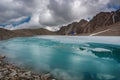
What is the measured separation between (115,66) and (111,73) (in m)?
2.50

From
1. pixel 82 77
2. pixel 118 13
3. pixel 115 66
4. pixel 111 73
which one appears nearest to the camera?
pixel 82 77

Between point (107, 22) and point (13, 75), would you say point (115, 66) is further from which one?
point (107, 22)

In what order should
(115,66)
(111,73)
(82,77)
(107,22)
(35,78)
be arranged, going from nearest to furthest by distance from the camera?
(35,78) < (82,77) < (111,73) < (115,66) < (107,22)

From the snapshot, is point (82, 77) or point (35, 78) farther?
point (82, 77)

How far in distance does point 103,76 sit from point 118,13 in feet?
559

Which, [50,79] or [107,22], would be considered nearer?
[50,79]

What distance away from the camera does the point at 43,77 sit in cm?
1099

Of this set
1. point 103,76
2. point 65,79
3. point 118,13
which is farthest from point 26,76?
point 118,13

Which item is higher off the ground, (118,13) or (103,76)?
(118,13)

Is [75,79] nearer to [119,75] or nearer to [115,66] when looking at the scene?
[119,75]

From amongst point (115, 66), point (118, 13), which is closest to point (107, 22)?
point (118, 13)

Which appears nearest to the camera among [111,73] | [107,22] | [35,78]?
[35,78]

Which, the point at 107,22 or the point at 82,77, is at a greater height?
the point at 107,22

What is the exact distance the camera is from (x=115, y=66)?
1473 centimetres
